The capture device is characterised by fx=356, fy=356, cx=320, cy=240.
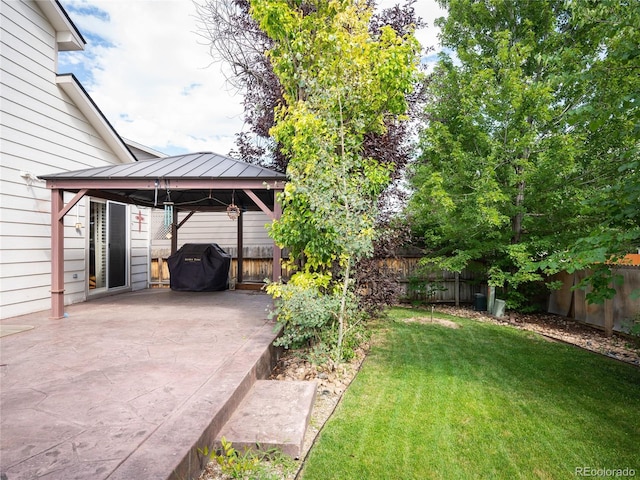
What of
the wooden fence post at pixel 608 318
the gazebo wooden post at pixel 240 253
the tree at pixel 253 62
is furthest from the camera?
the gazebo wooden post at pixel 240 253

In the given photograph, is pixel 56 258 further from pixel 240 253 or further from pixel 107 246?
pixel 240 253

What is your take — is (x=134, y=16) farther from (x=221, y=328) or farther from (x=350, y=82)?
(x=221, y=328)

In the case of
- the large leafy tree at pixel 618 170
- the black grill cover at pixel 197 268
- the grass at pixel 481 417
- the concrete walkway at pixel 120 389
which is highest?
the large leafy tree at pixel 618 170

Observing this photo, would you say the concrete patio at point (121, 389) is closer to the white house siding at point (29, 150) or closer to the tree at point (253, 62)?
the white house siding at point (29, 150)

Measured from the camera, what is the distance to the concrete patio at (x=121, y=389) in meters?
1.94

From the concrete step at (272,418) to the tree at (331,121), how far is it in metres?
1.15

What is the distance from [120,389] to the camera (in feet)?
9.37

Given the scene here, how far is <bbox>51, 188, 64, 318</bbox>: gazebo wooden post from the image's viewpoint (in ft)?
17.4

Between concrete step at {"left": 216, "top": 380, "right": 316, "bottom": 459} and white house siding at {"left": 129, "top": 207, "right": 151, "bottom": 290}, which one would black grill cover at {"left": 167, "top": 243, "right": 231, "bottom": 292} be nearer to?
white house siding at {"left": 129, "top": 207, "right": 151, "bottom": 290}

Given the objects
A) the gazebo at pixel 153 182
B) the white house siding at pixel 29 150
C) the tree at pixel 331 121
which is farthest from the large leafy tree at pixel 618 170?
the white house siding at pixel 29 150

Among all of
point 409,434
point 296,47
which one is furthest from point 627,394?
point 296,47

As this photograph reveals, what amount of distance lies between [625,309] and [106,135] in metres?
9.88

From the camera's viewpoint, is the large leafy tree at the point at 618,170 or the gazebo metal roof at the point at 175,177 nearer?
the large leafy tree at the point at 618,170

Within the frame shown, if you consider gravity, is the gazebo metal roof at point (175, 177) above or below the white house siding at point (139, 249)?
above
